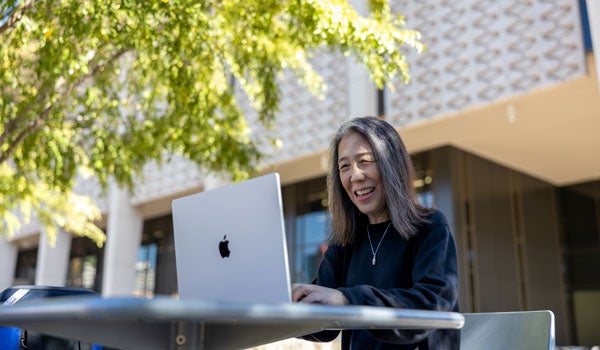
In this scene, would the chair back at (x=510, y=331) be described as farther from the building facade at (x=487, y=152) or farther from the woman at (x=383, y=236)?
the building facade at (x=487, y=152)

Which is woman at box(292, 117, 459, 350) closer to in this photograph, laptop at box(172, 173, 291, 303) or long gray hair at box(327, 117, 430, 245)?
long gray hair at box(327, 117, 430, 245)

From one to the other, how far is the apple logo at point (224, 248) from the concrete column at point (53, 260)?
19.9 metres

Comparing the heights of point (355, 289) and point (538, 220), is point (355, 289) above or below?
below

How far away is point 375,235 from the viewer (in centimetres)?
210

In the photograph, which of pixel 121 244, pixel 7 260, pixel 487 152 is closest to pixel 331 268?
pixel 487 152

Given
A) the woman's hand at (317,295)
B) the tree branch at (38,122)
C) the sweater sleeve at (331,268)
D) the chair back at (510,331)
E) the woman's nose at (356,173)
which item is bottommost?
the chair back at (510,331)

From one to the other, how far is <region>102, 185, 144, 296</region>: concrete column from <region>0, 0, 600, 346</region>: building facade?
0.12 ft

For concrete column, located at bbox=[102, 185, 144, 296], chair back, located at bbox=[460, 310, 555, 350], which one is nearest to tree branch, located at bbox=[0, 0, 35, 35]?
chair back, located at bbox=[460, 310, 555, 350]

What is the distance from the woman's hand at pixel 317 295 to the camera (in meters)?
1.38

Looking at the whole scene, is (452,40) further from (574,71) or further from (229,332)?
(229,332)

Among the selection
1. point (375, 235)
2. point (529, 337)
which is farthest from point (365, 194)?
point (529, 337)

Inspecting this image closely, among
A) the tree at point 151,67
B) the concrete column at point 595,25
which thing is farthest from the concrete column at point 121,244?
the concrete column at point 595,25

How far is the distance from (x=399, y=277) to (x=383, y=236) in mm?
190

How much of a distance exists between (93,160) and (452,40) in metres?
6.58
